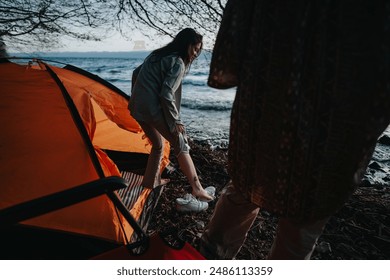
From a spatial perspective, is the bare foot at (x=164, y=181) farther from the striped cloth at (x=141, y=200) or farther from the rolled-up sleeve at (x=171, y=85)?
the rolled-up sleeve at (x=171, y=85)

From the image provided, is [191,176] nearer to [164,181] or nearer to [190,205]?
[190,205]

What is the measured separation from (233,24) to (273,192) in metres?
0.67

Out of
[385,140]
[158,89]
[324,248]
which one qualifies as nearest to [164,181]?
[158,89]

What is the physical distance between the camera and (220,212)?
1.42 meters

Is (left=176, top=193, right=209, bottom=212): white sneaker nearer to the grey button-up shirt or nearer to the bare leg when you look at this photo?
the bare leg

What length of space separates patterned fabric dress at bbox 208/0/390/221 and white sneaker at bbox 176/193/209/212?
1.39 m

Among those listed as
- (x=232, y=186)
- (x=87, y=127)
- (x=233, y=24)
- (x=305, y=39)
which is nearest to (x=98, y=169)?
(x=87, y=127)

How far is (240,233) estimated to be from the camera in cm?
146

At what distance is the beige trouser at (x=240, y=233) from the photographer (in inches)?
47.8

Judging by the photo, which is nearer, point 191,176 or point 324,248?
point 324,248

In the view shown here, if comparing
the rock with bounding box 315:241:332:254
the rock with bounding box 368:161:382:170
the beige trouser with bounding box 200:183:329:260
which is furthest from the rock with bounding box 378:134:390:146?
the beige trouser with bounding box 200:183:329:260

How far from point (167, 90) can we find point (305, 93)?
5.17 feet

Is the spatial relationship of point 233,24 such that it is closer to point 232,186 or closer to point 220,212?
point 232,186

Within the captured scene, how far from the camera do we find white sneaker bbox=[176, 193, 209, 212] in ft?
8.29
